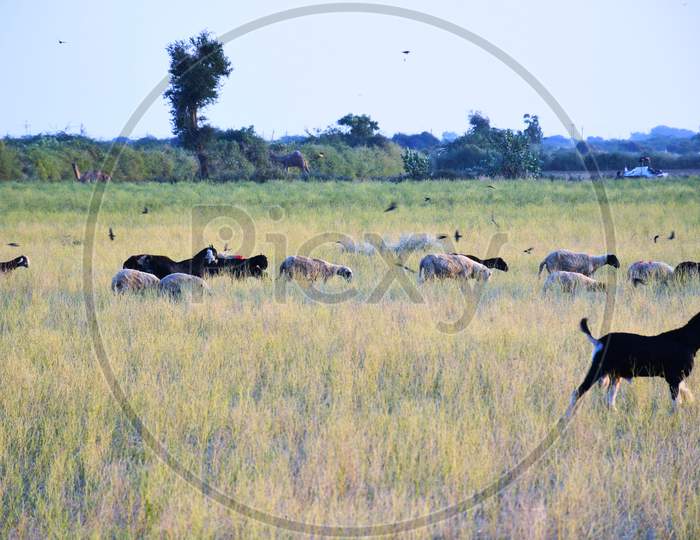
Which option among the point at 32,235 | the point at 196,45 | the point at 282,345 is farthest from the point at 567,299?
the point at 196,45

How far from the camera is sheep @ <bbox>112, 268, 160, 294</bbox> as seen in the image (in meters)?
9.94

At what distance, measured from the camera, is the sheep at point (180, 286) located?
9.75m

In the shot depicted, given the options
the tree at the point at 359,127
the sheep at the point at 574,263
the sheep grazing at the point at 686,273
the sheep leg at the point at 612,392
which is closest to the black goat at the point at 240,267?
the sheep at the point at 574,263

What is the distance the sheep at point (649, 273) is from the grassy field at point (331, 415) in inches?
10.4

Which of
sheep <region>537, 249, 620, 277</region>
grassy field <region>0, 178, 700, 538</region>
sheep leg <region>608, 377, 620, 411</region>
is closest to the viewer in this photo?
grassy field <region>0, 178, 700, 538</region>

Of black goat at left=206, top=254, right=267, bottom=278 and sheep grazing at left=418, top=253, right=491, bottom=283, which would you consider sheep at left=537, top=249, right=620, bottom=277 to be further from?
black goat at left=206, top=254, right=267, bottom=278

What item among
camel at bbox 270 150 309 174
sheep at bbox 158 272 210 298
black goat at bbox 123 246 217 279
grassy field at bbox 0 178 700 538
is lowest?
grassy field at bbox 0 178 700 538

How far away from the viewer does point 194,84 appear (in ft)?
123

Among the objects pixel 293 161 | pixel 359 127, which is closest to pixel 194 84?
pixel 293 161

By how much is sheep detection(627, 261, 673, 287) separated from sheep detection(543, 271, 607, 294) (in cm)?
70

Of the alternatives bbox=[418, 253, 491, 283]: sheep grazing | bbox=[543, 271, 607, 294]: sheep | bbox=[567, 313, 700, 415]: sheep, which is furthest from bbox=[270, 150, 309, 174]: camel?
bbox=[567, 313, 700, 415]: sheep

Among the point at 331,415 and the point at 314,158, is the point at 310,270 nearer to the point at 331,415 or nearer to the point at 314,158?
the point at 331,415

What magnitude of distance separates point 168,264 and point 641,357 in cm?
819

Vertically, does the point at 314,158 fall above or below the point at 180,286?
above
